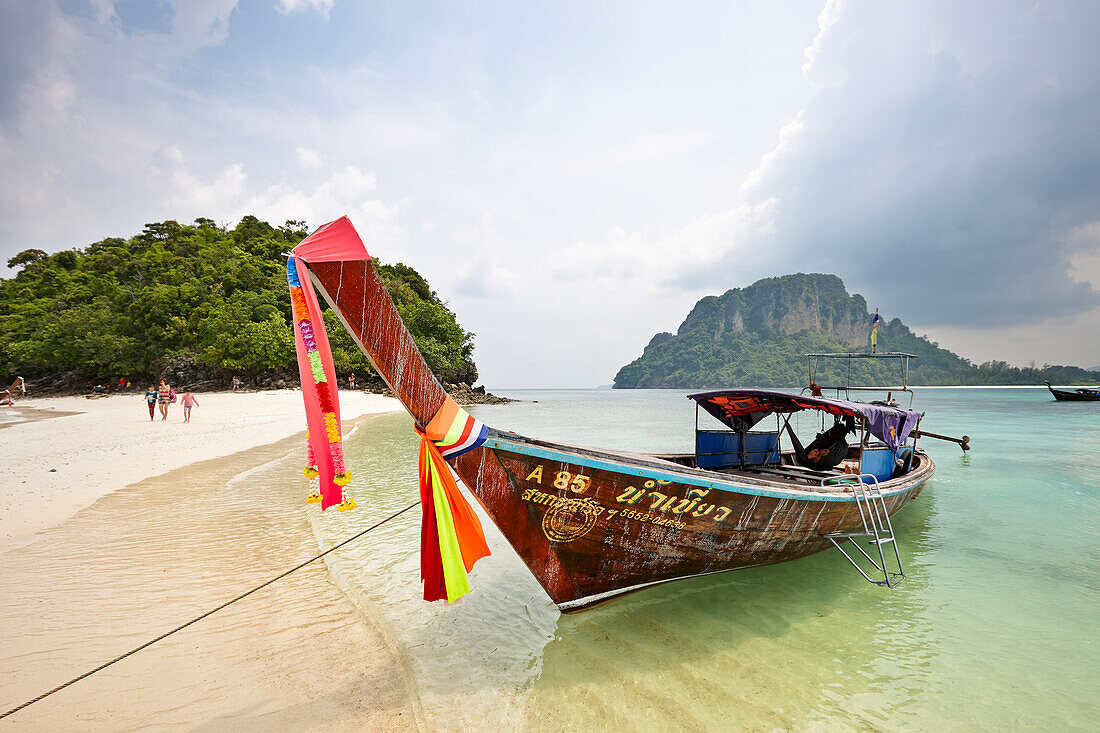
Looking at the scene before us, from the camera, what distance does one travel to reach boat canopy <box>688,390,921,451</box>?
21.3 feet

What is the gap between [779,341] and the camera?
5148 inches

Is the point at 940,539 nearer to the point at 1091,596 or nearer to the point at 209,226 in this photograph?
the point at 1091,596

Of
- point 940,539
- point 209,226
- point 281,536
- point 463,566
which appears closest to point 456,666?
point 463,566

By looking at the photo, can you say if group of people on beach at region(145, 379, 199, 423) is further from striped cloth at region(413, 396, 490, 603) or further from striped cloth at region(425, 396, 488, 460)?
striped cloth at region(425, 396, 488, 460)

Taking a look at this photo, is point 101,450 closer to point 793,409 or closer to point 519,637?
point 519,637

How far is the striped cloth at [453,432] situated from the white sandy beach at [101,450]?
6.68m

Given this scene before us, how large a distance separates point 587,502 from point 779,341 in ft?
471

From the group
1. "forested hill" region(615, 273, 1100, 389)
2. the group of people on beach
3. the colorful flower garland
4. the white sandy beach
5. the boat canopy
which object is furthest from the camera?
"forested hill" region(615, 273, 1100, 389)

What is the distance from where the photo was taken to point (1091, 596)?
6062 mm

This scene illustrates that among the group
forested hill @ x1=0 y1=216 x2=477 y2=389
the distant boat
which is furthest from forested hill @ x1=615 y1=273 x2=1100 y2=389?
forested hill @ x1=0 y1=216 x2=477 y2=389

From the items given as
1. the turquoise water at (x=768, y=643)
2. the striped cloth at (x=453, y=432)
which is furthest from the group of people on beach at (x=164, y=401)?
the striped cloth at (x=453, y=432)

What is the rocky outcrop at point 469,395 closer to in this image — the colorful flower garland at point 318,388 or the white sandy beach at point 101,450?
the white sandy beach at point 101,450

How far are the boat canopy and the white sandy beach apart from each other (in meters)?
10.2

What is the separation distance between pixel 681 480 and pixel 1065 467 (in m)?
20.1
